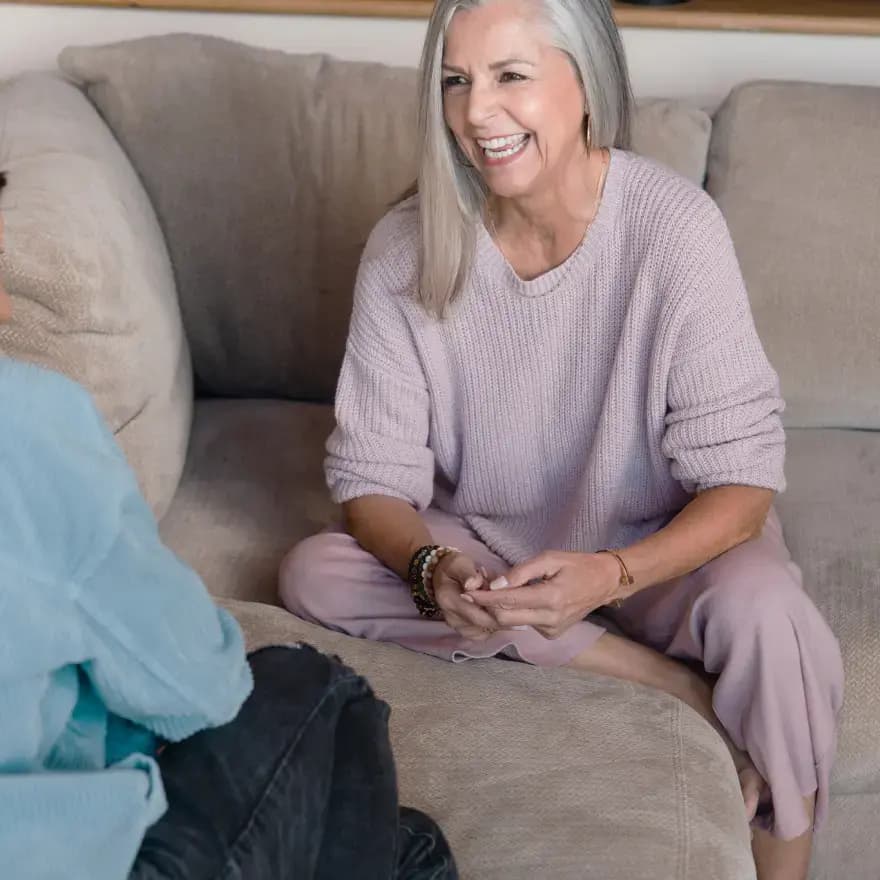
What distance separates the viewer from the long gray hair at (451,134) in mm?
1489

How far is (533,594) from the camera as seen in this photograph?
144 cm

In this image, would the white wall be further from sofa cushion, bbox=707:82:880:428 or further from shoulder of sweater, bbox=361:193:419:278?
shoulder of sweater, bbox=361:193:419:278

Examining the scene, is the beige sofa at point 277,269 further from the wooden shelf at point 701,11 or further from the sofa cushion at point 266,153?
the wooden shelf at point 701,11

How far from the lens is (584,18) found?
1.49 metres

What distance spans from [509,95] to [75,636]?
852 mm

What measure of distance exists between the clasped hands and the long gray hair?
0.36m

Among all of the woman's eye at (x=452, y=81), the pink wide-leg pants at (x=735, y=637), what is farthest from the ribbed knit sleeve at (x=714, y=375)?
the woman's eye at (x=452, y=81)

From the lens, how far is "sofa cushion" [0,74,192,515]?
5.27 feet

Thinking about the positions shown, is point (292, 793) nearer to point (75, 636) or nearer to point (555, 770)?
point (75, 636)

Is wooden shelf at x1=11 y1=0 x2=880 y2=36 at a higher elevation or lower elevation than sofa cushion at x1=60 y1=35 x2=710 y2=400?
higher

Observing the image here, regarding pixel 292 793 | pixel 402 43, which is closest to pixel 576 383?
pixel 292 793

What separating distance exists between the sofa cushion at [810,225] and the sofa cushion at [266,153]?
0.08 metres

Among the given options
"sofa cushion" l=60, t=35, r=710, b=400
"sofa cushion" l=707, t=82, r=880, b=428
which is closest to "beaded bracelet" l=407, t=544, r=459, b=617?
"sofa cushion" l=60, t=35, r=710, b=400

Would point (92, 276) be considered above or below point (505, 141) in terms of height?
below
